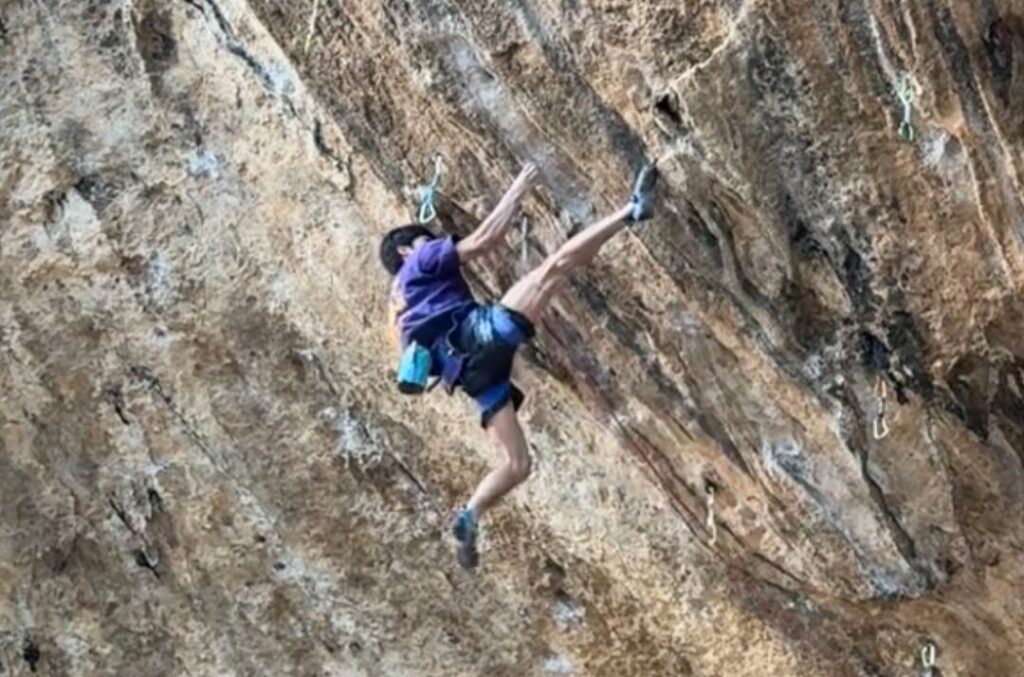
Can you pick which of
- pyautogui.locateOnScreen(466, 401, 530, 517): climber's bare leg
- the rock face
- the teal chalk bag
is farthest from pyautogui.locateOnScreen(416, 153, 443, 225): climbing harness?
pyautogui.locateOnScreen(466, 401, 530, 517): climber's bare leg

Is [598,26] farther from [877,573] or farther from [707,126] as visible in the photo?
[877,573]

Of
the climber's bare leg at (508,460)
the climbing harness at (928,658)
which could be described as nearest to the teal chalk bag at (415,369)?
the climber's bare leg at (508,460)

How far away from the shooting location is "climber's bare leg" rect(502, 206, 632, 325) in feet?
19.6

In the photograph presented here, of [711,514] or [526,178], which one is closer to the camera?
[526,178]

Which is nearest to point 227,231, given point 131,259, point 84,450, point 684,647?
point 131,259

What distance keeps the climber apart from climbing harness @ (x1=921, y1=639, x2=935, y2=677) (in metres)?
2.40

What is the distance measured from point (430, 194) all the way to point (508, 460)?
1.22 meters

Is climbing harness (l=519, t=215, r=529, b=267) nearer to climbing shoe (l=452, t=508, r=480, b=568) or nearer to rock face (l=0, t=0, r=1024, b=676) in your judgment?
rock face (l=0, t=0, r=1024, b=676)

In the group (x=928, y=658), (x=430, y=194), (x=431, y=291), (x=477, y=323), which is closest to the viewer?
(x=477, y=323)

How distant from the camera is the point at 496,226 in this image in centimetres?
620

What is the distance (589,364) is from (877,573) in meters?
1.63

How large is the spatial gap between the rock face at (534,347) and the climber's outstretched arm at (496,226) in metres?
0.22

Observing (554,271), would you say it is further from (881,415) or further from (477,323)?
(881,415)

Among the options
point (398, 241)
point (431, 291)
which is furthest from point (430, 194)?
point (431, 291)
